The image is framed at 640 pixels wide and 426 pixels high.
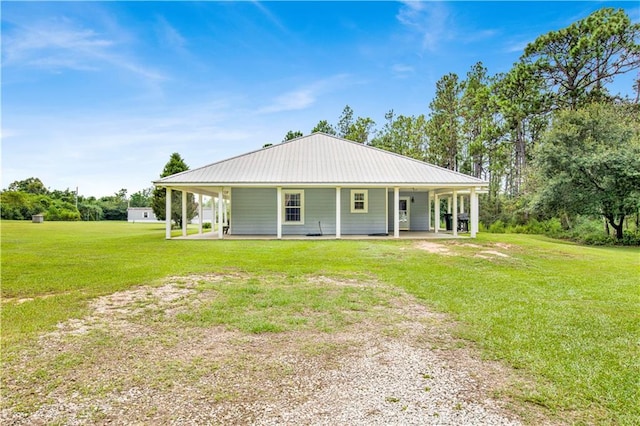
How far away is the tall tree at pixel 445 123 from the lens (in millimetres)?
30891

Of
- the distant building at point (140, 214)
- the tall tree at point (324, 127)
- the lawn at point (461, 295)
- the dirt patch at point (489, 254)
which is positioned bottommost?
the lawn at point (461, 295)

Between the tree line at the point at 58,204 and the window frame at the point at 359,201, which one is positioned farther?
the tree line at the point at 58,204

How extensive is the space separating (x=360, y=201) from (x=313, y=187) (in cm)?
260

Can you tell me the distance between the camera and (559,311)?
518 centimetres

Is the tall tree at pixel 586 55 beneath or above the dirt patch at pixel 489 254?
above

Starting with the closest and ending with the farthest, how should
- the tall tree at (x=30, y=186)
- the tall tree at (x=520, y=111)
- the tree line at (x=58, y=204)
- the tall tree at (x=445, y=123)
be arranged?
1. the tall tree at (x=520, y=111)
2. the tall tree at (x=445, y=123)
3. the tree line at (x=58, y=204)
4. the tall tree at (x=30, y=186)

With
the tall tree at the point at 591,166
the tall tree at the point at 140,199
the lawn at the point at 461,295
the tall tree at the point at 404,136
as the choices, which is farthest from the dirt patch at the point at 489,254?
the tall tree at the point at 140,199

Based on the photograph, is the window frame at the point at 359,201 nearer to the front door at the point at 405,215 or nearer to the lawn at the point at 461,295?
the front door at the point at 405,215

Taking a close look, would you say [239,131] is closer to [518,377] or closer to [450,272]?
[450,272]

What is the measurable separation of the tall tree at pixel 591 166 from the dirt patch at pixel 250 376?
1483 cm

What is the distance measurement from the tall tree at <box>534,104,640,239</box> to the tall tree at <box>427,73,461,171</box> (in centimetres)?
1343

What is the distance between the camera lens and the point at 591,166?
609 inches

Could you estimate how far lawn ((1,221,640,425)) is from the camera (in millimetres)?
3246

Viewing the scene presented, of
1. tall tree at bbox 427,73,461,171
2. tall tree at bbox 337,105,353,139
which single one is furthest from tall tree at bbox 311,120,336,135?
tall tree at bbox 427,73,461,171
